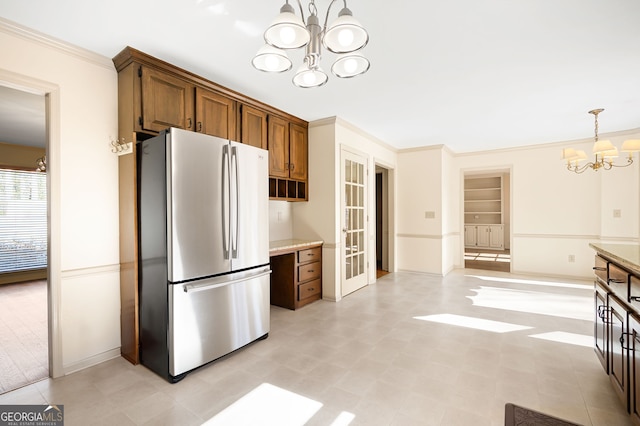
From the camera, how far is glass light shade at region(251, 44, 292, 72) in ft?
5.57

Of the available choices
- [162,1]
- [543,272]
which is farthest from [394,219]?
[162,1]

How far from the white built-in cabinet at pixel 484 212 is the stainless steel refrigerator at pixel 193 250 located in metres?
8.99

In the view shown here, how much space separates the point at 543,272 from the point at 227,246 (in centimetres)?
609

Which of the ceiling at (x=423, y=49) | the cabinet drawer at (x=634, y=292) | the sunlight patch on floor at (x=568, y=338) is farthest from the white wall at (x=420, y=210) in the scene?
the cabinet drawer at (x=634, y=292)

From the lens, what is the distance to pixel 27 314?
142 inches

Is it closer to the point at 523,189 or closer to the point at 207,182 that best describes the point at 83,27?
the point at 207,182

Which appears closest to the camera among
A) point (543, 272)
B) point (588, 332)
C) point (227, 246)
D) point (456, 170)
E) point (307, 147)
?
point (227, 246)

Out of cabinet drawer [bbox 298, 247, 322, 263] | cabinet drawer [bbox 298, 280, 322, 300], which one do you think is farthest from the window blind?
cabinet drawer [bbox 298, 280, 322, 300]

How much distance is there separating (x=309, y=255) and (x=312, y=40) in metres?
2.87

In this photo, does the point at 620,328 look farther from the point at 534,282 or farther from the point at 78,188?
the point at 534,282

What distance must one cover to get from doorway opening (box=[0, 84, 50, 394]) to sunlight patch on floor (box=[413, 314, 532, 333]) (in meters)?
4.28

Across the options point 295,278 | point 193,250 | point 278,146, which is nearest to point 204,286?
point 193,250

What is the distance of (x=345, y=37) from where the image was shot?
1.47 meters

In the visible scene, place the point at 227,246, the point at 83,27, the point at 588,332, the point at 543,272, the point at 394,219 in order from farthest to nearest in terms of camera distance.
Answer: the point at 394,219 → the point at 543,272 → the point at 588,332 → the point at 227,246 → the point at 83,27
